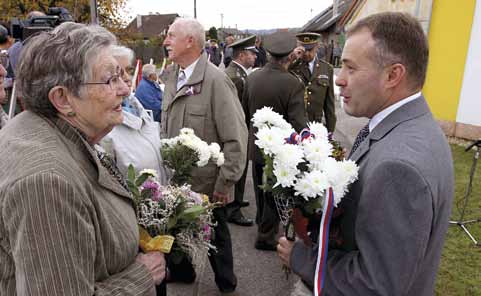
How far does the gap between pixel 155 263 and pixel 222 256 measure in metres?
1.75

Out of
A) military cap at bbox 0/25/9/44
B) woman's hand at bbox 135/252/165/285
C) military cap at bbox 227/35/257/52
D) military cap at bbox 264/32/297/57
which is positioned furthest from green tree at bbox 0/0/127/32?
woman's hand at bbox 135/252/165/285

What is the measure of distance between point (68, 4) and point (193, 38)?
18.1 m

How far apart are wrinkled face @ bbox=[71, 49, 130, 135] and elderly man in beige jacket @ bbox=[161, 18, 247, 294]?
5.03 feet

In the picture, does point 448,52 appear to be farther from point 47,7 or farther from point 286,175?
point 47,7

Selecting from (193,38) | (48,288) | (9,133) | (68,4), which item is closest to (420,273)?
(48,288)

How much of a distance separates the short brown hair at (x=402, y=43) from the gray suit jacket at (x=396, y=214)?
0.16 m

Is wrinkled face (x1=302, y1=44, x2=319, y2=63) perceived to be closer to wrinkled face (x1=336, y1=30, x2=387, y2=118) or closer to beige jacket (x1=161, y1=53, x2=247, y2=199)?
beige jacket (x1=161, y1=53, x2=247, y2=199)

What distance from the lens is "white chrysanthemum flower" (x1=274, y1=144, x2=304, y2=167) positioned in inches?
51.2

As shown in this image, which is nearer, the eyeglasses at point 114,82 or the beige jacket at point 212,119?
the eyeglasses at point 114,82

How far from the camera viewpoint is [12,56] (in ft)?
17.1

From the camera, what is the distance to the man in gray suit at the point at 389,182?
1.22m

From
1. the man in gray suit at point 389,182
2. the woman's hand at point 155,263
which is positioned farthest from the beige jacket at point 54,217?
the man in gray suit at point 389,182

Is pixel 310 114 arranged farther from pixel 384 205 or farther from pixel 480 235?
pixel 384 205

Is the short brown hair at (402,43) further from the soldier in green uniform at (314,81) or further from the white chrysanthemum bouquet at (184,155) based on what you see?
the soldier in green uniform at (314,81)
